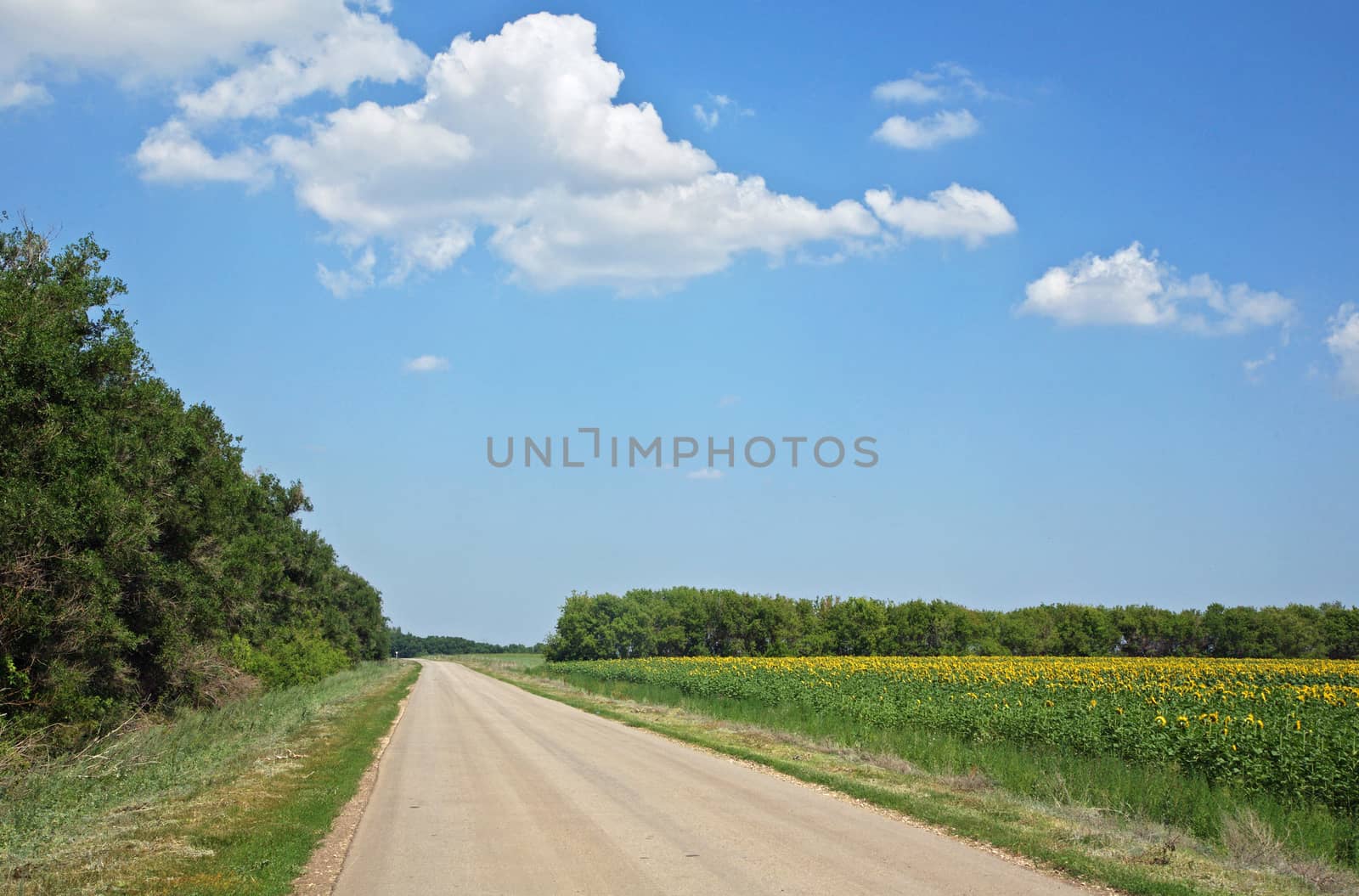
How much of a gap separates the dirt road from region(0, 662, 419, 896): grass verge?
38.2 inches

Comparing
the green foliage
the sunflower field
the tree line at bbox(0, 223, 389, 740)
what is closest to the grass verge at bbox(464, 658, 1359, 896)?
the sunflower field

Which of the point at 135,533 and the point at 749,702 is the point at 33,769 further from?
the point at 749,702

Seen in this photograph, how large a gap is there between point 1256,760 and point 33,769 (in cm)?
1925

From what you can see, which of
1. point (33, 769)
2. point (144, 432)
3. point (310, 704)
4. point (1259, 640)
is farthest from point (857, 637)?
point (33, 769)

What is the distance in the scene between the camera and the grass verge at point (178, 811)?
8.89 metres

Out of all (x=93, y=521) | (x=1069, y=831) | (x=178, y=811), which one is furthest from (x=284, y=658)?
(x=1069, y=831)

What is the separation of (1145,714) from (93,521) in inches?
840

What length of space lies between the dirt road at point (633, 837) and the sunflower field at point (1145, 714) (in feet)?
20.4

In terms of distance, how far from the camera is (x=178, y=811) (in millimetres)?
12406

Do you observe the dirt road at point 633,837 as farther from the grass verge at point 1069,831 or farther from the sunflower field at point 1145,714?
the sunflower field at point 1145,714

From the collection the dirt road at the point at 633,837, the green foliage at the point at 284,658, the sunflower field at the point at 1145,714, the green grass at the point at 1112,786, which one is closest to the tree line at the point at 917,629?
the green foliage at the point at 284,658

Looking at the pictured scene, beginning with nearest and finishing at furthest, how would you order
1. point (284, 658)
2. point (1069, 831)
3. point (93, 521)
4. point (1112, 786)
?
1. point (1069, 831)
2. point (1112, 786)
3. point (93, 521)
4. point (284, 658)

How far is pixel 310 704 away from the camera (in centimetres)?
3191

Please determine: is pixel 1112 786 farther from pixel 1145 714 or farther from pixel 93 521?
pixel 93 521
